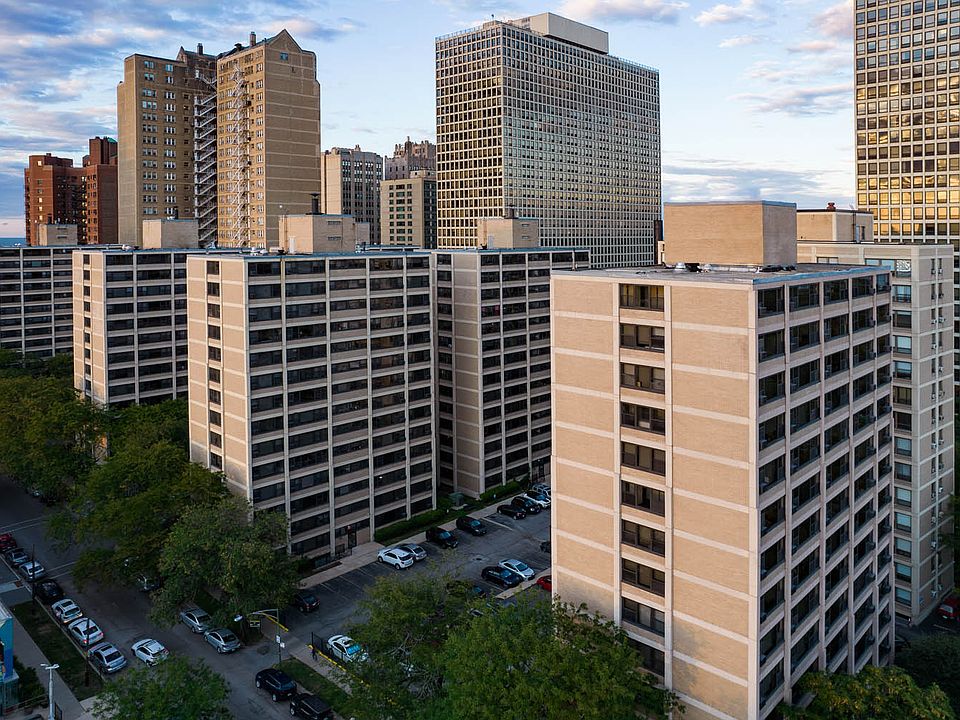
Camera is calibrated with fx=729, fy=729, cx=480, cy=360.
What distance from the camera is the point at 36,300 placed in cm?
14775

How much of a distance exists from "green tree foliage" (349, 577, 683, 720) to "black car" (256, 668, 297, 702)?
25.9ft

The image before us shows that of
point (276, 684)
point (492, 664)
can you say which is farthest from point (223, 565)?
point (492, 664)

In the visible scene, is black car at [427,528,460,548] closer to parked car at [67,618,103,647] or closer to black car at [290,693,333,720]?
black car at [290,693,333,720]

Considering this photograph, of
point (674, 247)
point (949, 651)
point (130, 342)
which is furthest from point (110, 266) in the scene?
point (949, 651)

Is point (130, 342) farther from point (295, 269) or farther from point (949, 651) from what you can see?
point (949, 651)

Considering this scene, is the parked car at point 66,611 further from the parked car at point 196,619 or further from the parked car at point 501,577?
the parked car at point 501,577

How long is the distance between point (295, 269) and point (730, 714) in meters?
56.1

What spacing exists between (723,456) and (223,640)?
150 feet

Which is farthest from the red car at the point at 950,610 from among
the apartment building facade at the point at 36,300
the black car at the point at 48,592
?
the apartment building facade at the point at 36,300

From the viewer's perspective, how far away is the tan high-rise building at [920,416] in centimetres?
6669

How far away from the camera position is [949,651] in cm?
5322

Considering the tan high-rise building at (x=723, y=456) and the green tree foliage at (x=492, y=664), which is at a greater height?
the tan high-rise building at (x=723, y=456)

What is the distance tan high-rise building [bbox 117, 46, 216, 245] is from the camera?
182625 millimetres

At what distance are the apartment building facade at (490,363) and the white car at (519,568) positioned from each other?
2042 centimetres
